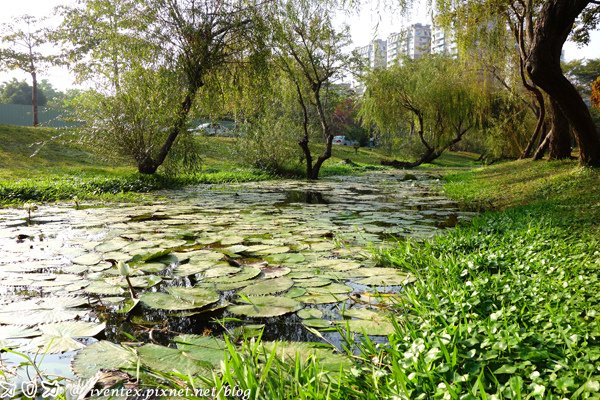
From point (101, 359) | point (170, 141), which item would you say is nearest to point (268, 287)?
point (101, 359)

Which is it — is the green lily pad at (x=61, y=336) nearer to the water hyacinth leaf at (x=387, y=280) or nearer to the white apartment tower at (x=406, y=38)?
the water hyacinth leaf at (x=387, y=280)

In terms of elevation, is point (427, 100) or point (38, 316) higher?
point (427, 100)

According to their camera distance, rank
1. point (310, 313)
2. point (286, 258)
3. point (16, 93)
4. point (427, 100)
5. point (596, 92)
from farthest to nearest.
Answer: point (16, 93) < point (596, 92) < point (427, 100) < point (286, 258) < point (310, 313)

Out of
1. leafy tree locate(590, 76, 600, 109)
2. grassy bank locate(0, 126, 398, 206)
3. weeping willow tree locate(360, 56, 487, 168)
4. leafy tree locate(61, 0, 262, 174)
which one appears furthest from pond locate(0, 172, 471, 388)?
leafy tree locate(590, 76, 600, 109)

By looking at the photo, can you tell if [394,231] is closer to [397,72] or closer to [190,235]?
[190,235]

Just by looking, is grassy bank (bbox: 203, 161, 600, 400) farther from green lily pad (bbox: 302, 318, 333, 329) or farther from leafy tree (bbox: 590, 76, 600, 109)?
leafy tree (bbox: 590, 76, 600, 109)

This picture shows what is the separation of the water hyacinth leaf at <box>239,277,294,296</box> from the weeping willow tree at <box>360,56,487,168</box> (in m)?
14.6

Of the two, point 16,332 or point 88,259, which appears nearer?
point 16,332

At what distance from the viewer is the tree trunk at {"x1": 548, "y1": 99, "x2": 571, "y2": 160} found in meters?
9.56

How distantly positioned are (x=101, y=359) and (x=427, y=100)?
16526mm

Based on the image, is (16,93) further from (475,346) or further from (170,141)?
(475,346)

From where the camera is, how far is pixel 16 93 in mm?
37156

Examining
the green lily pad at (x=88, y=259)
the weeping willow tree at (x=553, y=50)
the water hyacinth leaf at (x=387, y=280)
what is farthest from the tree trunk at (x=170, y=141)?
the water hyacinth leaf at (x=387, y=280)

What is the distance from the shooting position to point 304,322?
1899 millimetres
